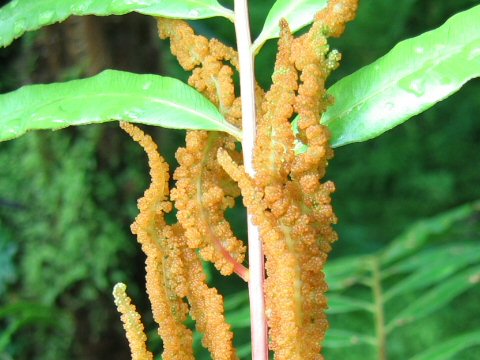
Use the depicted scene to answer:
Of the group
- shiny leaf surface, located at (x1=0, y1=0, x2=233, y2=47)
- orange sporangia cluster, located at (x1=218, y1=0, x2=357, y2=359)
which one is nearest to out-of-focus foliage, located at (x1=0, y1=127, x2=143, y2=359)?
shiny leaf surface, located at (x1=0, y1=0, x2=233, y2=47)

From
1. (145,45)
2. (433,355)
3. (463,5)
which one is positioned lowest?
(433,355)

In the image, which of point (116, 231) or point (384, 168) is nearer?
point (116, 231)

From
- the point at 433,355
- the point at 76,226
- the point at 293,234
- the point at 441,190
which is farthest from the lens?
the point at 441,190

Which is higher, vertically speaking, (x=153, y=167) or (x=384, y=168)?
(x=384, y=168)

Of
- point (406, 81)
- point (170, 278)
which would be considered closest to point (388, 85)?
point (406, 81)

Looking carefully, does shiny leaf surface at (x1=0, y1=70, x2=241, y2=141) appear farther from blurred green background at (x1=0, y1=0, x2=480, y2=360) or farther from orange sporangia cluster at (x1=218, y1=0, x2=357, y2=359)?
blurred green background at (x1=0, y1=0, x2=480, y2=360)

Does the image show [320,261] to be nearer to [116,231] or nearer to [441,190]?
[116,231]

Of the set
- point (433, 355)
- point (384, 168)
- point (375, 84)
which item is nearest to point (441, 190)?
point (384, 168)
